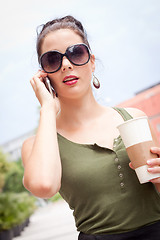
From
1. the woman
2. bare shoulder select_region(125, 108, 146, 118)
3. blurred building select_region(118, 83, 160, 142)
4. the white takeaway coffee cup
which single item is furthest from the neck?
blurred building select_region(118, 83, 160, 142)

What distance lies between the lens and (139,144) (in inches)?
39.7

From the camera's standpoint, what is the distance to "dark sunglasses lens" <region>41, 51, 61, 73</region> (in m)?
1.20

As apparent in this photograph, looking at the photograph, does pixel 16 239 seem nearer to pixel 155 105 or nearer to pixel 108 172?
pixel 108 172

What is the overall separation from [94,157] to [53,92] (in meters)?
0.29

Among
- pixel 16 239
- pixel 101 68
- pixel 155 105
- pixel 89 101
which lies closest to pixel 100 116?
pixel 89 101

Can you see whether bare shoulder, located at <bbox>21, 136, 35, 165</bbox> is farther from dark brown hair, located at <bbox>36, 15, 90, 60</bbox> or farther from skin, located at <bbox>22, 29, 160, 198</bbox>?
dark brown hair, located at <bbox>36, 15, 90, 60</bbox>

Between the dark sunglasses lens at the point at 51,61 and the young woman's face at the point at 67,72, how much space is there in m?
0.02

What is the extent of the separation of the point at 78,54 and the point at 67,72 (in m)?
0.07

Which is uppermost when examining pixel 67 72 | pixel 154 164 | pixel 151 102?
pixel 67 72

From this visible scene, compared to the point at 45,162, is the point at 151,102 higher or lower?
lower

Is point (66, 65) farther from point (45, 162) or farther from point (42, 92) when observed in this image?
point (45, 162)

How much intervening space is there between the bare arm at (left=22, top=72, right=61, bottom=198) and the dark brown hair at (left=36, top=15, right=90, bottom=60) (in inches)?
10.6

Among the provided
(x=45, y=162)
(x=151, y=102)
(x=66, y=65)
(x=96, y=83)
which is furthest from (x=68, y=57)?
(x=151, y=102)

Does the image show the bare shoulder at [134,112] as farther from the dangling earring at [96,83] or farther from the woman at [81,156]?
the dangling earring at [96,83]
